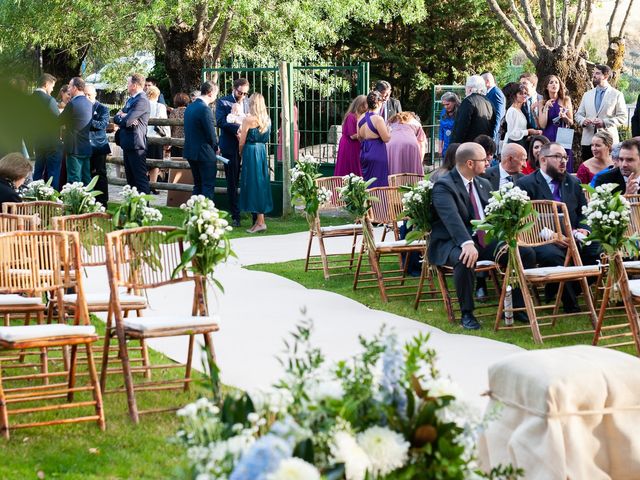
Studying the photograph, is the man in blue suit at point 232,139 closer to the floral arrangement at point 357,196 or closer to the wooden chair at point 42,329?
the floral arrangement at point 357,196

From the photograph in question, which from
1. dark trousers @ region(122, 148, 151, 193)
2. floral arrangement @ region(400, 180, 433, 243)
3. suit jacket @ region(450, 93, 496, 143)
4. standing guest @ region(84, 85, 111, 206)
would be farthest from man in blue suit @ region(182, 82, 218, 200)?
floral arrangement @ region(400, 180, 433, 243)

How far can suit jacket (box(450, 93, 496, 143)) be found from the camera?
1326cm

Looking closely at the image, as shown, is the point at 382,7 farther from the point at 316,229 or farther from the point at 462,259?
Result: the point at 462,259

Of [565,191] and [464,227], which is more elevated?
[565,191]

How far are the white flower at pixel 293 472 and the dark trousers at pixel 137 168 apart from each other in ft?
47.3

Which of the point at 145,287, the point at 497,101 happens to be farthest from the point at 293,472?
the point at 497,101

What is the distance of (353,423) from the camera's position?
7.75 feet

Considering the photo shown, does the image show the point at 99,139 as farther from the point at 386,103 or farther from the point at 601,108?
the point at 601,108

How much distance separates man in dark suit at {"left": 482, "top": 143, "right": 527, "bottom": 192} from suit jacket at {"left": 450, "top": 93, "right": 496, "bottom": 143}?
10.8 feet

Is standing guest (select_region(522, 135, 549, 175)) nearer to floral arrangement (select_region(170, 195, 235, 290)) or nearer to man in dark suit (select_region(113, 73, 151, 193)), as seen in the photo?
floral arrangement (select_region(170, 195, 235, 290))

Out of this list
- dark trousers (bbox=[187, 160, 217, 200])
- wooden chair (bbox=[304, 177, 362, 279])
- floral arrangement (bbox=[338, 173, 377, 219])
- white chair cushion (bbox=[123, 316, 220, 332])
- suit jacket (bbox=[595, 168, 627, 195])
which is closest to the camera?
white chair cushion (bbox=[123, 316, 220, 332])

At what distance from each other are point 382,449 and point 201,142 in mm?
13167

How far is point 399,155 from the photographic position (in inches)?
563

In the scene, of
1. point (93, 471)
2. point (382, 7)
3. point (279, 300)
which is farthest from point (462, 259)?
point (382, 7)
